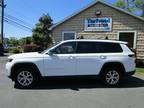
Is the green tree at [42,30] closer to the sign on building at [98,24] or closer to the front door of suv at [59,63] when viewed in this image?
the sign on building at [98,24]

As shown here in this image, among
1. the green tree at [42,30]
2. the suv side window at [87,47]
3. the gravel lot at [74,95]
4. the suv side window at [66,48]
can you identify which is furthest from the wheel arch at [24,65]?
the green tree at [42,30]

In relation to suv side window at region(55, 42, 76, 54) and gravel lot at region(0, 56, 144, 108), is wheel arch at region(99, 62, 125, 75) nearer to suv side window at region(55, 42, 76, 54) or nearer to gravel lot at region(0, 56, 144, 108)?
gravel lot at region(0, 56, 144, 108)

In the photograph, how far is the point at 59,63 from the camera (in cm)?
983

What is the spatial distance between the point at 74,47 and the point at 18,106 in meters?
3.70

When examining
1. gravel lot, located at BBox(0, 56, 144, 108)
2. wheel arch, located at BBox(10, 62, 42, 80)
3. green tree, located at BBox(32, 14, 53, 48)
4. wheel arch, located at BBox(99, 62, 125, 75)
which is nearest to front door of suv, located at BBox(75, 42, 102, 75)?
wheel arch, located at BBox(99, 62, 125, 75)

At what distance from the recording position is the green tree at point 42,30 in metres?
39.8

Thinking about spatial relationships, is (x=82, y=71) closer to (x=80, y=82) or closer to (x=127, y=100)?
(x=80, y=82)

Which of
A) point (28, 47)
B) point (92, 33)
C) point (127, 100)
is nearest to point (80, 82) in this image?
point (127, 100)

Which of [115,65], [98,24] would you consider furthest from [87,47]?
[98,24]

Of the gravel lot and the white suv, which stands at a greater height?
the white suv

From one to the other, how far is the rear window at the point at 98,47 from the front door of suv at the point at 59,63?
0.54 meters

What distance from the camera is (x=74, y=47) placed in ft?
33.4

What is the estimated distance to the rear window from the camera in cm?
1021

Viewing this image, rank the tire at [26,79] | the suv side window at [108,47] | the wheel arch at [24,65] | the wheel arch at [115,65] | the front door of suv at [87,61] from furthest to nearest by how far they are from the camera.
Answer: the suv side window at [108,47] → the wheel arch at [115,65] → the front door of suv at [87,61] → the tire at [26,79] → the wheel arch at [24,65]
